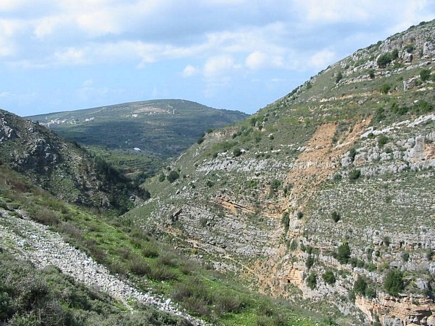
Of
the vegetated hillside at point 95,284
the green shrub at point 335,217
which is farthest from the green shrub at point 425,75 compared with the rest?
the vegetated hillside at point 95,284

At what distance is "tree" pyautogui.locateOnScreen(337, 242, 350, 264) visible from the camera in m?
26.5

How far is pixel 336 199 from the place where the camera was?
100.0 ft

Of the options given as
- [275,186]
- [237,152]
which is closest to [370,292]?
[275,186]

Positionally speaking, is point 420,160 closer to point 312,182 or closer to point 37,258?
point 312,182

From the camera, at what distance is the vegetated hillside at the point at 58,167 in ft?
155

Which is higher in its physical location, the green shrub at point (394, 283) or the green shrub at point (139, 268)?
the green shrub at point (139, 268)

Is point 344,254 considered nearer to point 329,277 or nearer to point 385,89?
point 329,277

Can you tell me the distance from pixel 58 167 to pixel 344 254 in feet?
121

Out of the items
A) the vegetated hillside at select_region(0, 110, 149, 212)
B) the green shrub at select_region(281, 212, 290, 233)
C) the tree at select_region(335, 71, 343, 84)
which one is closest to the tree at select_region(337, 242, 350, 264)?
the green shrub at select_region(281, 212, 290, 233)

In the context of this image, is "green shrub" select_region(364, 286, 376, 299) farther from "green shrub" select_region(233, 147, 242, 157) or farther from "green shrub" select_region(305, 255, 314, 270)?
"green shrub" select_region(233, 147, 242, 157)

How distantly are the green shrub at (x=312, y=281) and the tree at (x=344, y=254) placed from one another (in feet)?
7.28

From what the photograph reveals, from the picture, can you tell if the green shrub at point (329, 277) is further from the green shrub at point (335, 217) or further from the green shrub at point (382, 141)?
the green shrub at point (382, 141)

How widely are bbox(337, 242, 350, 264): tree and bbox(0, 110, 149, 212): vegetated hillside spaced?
2905 cm

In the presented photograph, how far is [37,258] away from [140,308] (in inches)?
157
